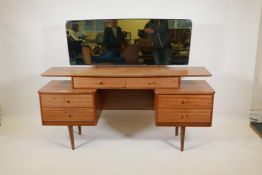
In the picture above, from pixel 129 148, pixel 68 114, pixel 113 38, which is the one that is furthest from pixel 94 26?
pixel 129 148

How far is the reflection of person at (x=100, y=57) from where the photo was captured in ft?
7.22

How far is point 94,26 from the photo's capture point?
213 cm

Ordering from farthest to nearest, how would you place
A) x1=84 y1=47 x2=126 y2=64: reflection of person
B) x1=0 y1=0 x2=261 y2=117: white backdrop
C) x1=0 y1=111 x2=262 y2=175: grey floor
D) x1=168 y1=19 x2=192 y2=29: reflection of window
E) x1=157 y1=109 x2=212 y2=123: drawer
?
x1=0 y1=0 x2=261 y2=117: white backdrop < x1=84 y1=47 x2=126 y2=64: reflection of person < x1=168 y1=19 x2=192 y2=29: reflection of window < x1=157 y1=109 x2=212 y2=123: drawer < x1=0 y1=111 x2=262 y2=175: grey floor

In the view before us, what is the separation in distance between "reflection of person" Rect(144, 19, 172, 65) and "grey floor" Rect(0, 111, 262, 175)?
2.51 feet

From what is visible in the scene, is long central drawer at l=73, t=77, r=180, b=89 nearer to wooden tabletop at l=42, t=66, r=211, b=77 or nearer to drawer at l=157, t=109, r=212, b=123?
wooden tabletop at l=42, t=66, r=211, b=77

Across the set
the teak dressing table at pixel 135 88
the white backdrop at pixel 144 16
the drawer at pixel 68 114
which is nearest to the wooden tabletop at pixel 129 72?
the teak dressing table at pixel 135 88

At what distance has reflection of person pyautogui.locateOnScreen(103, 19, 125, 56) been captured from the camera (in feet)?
6.96

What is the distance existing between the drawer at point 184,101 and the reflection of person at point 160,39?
42 centimetres

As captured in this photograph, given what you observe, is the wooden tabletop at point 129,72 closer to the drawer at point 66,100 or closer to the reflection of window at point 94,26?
the drawer at point 66,100

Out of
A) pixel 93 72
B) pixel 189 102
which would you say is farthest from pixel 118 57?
pixel 189 102

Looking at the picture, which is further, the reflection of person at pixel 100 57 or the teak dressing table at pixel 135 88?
the reflection of person at pixel 100 57

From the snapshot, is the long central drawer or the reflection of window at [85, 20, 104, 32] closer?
the long central drawer

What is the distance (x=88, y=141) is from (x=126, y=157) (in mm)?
466

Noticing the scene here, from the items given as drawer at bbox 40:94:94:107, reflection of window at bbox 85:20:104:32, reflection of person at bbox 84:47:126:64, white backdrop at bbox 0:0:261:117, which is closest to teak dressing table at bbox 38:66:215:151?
drawer at bbox 40:94:94:107
